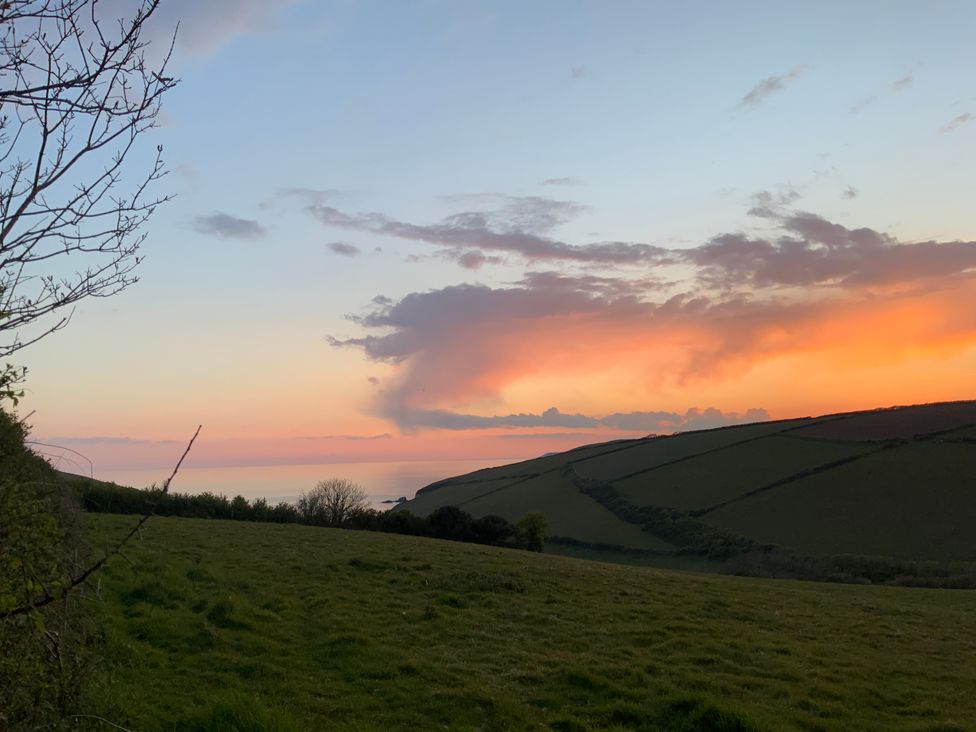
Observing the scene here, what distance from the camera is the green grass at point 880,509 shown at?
47.4m

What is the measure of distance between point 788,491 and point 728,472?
8.67 meters

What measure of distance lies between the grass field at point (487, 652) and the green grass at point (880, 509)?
80.9 feet

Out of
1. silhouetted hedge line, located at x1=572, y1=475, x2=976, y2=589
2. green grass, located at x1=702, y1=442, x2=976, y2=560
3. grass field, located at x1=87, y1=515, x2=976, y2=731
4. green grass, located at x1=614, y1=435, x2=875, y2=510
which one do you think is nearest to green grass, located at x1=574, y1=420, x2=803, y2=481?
green grass, located at x1=614, y1=435, x2=875, y2=510

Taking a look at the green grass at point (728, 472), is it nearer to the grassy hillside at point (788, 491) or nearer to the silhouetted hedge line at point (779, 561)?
the grassy hillside at point (788, 491)

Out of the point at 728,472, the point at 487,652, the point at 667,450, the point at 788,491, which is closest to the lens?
the point at 487,652

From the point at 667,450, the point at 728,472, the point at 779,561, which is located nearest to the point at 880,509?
the point at 779,561

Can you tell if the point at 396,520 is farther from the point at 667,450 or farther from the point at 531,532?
the point at 667,450

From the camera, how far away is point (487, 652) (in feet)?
49.1

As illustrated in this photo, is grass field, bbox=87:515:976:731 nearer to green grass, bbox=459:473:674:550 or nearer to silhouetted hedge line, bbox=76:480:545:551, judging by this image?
silhouetted hedge line, bbox=76:480:545:551

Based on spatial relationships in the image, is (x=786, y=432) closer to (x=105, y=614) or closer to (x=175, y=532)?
(x=175, y=532)

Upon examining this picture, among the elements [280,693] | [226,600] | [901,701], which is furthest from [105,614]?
[901,701]

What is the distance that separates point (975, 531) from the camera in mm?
46688

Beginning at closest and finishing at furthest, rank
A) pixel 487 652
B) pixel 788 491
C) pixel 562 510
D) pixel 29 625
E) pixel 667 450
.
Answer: pixel 29 625
pixel 487 652
pixel 788 491
pixel 562 510
pixel 667 450

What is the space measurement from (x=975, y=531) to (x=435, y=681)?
1870 inches
